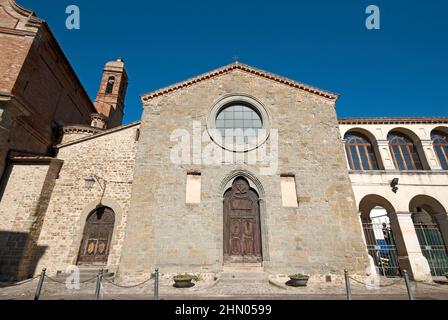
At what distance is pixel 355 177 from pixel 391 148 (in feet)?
11.1

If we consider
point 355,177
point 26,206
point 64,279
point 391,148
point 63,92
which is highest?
point 63,92

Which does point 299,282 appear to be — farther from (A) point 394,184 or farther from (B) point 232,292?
(A) point 394,184

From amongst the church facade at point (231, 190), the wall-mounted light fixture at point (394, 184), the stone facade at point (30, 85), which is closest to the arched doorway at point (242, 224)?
the church facade at point (231, 190)

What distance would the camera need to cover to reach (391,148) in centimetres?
1359

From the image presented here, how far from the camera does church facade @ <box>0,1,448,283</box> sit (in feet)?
31.9

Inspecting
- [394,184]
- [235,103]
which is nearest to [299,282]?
[394,184]

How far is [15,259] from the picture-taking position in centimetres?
930

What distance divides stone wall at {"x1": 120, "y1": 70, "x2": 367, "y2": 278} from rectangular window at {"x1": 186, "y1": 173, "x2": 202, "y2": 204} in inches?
8.2

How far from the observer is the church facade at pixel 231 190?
9.72 metres

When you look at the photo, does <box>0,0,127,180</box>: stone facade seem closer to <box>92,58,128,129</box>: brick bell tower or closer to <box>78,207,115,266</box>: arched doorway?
<box>78,207,115,266</box>: arched doorway

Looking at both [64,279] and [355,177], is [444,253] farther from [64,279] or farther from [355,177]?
[64,279]

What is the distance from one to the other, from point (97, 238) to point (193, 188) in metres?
5.05

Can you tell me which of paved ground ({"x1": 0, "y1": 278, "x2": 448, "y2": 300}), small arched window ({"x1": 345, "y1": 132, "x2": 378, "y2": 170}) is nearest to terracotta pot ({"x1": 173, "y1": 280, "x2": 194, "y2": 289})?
paved ground ({"x1": 0, "y1": 278, "x2": 448, "y2": 300})

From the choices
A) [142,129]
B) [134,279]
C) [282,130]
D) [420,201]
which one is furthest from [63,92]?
[420,201]
